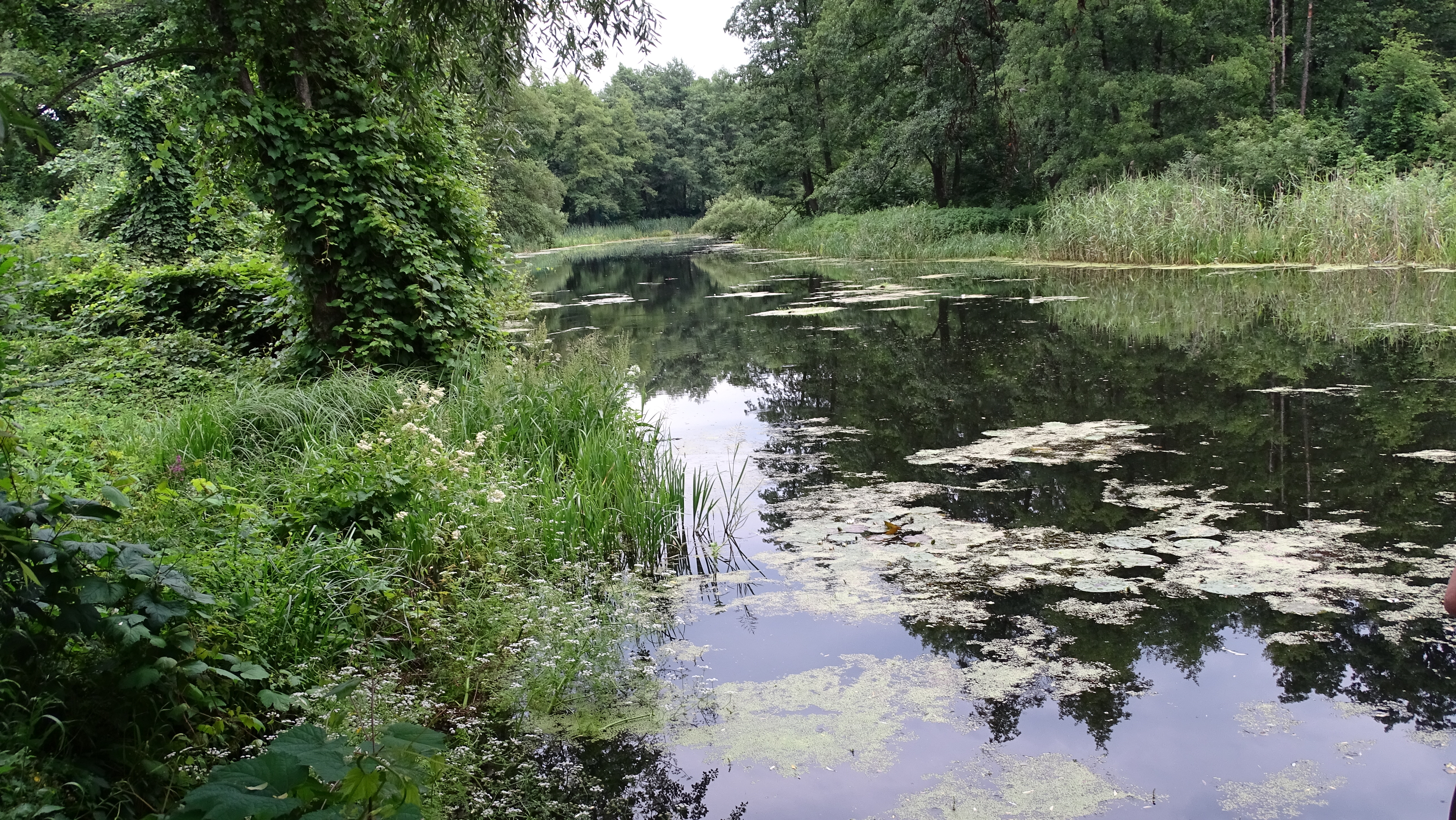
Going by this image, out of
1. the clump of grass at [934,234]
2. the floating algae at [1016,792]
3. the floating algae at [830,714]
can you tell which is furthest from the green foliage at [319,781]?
the clump of grass at [934,234]

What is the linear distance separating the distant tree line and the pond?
510 cm

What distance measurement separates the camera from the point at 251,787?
171cm

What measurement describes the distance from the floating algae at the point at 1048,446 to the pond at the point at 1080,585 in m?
0.04

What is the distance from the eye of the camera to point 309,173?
253 inches

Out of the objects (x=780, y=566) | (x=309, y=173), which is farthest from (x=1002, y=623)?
(x=309, y=173)

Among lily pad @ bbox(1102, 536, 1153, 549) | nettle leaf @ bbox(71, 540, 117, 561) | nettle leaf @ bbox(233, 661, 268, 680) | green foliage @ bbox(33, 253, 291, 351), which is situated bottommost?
lily pad @ bbox(1102, 536, 1153, 549)

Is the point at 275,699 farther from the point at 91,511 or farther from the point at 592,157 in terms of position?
the point at 592,157

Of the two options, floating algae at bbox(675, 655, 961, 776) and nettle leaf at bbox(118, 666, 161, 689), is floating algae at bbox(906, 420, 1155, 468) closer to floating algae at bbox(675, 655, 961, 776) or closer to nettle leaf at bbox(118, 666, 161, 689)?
floating algae at bbox(675, 655, 961, 776)

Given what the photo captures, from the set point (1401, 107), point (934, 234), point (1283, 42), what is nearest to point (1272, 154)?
point (1401, 107)

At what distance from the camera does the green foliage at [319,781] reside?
163cm

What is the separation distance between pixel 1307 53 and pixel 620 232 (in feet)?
140

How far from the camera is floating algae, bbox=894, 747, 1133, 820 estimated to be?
262 cm

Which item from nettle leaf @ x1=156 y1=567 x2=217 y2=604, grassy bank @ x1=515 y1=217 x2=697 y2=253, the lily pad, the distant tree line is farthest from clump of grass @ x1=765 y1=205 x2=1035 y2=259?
grassy bank @ x1=515 y1=217 x2=697 y2=253

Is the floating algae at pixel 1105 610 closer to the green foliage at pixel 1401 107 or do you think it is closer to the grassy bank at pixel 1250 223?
the grassy bank at pixel 1250 223
